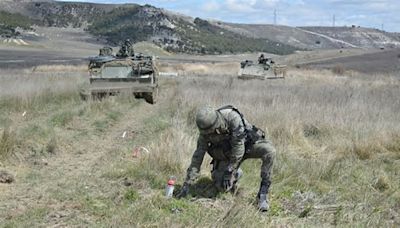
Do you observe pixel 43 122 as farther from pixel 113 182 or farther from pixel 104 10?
pixel 104 10

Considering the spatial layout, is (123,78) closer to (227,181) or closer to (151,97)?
(151,97)

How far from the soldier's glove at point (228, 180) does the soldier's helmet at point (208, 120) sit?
1.84 feet

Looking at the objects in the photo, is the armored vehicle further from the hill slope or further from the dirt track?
the hill slope

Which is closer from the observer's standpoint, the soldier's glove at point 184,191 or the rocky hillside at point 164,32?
the soldier's glove at point 184,191

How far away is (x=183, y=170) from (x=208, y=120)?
1.75 metres

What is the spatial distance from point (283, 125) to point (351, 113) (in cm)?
279

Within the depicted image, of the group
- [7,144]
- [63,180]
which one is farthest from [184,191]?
[7,144]

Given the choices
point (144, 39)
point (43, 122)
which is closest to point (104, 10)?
point (144, 39)

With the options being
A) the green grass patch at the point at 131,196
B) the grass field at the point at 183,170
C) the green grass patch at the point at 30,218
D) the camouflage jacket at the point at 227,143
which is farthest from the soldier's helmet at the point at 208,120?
the green grass patch at the point at 30,218

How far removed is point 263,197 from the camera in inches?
266

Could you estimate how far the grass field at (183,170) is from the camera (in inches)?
245

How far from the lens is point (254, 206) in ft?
21.6

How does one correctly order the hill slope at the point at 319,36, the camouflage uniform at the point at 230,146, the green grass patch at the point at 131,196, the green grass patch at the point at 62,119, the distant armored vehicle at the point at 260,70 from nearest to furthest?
the green grass patch at the point at 131,196 → the camouflage uniform at the point at 230,146 → the green grass patch at the point at 62,119 → the distant armored vehicle at the point at 260,70 → the hill slope at the point at 319,36

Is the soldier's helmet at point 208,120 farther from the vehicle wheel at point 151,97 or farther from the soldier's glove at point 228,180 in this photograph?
the vehicle wheel at point 151,97
